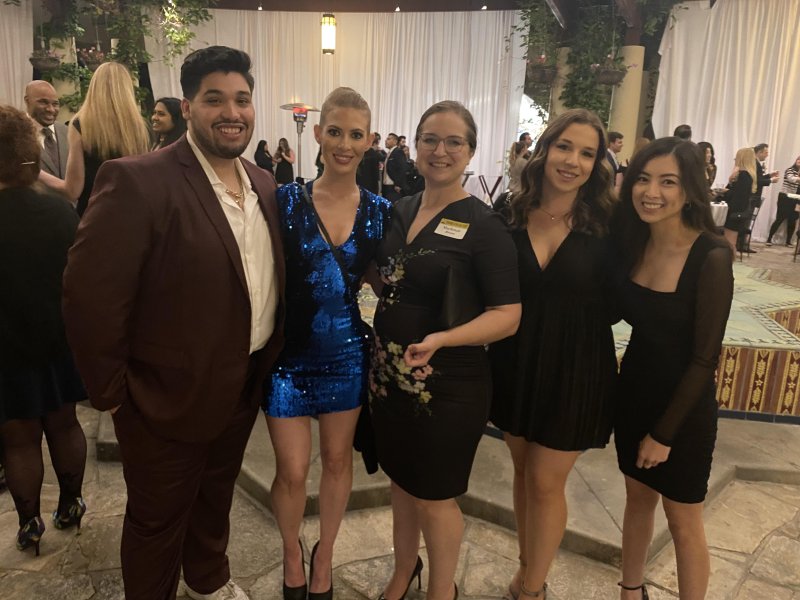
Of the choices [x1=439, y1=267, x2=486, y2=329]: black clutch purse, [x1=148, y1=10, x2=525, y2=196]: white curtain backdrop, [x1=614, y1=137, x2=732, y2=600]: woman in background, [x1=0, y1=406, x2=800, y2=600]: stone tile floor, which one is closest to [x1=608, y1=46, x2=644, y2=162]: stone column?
[x1=148, y1=10, x2=525, y2=196]: white curtain backdrop

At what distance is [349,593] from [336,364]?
0.90 m

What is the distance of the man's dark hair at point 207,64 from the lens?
1532mm

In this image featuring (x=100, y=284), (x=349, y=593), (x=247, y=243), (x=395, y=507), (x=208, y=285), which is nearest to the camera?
(x=100, y=284)

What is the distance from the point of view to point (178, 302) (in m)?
1.49

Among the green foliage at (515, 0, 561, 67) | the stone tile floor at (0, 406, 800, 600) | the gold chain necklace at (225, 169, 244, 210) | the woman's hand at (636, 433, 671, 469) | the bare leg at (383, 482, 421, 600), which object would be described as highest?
the green foliage at (515, 0, 561, 67)

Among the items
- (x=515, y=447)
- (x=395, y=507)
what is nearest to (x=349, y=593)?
(x=395, y=507)

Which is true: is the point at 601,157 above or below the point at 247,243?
above

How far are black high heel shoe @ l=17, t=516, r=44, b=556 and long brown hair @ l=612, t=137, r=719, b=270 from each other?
234 cm

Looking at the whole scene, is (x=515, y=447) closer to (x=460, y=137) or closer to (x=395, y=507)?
(x=395, y=507)

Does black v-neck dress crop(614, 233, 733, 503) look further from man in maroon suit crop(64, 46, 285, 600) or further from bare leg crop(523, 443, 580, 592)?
man in maroon suit crop(64, 46, 285, 600)

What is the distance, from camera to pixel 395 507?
1.93 metres

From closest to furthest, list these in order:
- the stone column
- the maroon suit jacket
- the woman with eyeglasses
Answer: the maroon suit jacket < the woman with eyeglasses < the stone column

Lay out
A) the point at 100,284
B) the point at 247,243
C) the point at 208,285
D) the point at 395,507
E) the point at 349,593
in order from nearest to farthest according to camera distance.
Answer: the point at 100,284 → the point at 208,285 → the point at 247,243 → the point at 395,507 → the point at 349,593

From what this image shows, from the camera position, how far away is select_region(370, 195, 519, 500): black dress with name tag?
162cm
